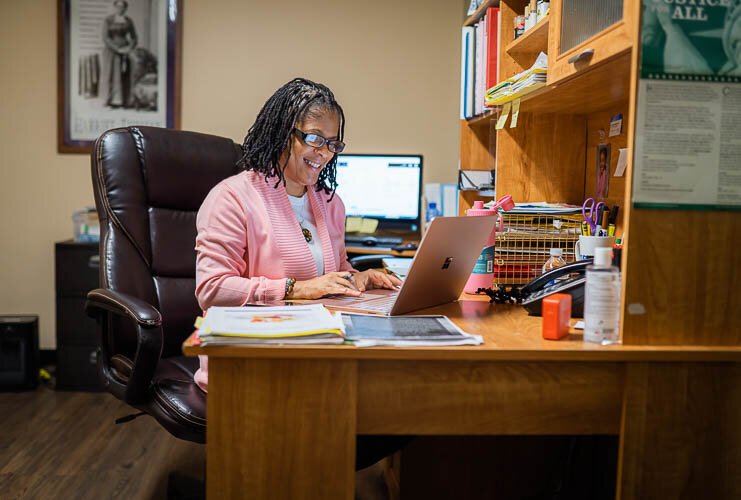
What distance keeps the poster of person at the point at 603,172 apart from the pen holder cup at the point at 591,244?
0.29 metres

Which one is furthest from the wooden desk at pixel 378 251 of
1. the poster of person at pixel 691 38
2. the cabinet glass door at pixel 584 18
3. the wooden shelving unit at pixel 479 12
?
the poster of person at pixel 691 38

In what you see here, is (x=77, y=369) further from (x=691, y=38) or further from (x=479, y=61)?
(x=691, y=38)

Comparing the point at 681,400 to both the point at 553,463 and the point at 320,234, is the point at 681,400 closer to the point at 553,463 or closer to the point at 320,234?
the point at 553,463

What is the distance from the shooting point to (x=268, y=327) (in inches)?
48.8

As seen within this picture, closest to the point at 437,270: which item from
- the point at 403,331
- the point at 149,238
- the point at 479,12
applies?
the point at 403,331

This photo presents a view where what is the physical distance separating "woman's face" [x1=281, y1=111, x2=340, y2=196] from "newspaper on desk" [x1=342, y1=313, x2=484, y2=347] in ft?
2.02

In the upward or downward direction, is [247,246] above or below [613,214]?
below

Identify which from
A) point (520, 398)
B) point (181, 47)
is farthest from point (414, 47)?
point (520, 398)

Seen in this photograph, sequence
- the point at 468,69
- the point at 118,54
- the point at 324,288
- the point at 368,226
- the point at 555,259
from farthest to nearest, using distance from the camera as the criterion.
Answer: the point at 118,54
the point at 368,226
the point at 468,69
the point at 555,259
the point at 324,288

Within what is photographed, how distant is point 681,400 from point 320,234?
3.64 ft

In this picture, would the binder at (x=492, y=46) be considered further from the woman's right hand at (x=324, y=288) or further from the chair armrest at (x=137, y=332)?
the chair armrest at (x=137, y=332)

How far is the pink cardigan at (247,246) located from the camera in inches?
67.5

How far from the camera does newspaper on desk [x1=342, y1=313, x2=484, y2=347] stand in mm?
1220

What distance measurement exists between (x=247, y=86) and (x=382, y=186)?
3.12ft
